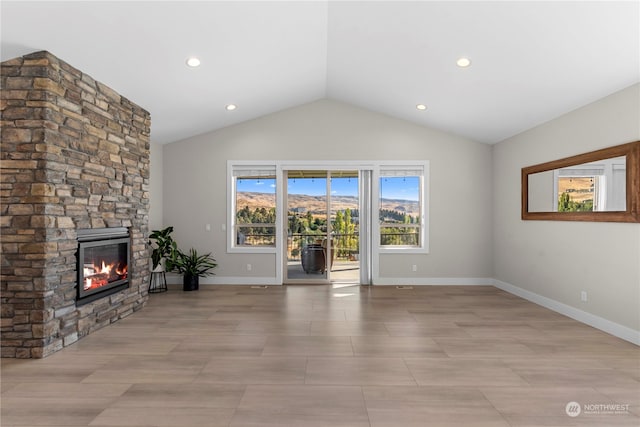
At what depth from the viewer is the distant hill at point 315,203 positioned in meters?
7.08

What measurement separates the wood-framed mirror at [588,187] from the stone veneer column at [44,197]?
5672mm

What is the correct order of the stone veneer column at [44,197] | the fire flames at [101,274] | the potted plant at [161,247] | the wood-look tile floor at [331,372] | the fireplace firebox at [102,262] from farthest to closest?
the potted plant at [161,247], the fire flames at [101,274], the fireplace firebox at [102,262], the stone veneer column at [44,197], the wood-look tile floor at [331,372]

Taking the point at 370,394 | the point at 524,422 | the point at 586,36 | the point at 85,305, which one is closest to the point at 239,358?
the point at 370,394

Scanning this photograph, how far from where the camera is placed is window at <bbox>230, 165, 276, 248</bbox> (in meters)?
7.06

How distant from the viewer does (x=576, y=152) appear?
4691mm

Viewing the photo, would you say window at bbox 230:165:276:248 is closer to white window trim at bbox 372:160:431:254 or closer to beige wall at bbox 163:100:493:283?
beige wall at bbox 163:100:493:283

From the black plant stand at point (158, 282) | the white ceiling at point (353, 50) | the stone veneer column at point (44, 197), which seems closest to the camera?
the white ceiling at point (353, 50)

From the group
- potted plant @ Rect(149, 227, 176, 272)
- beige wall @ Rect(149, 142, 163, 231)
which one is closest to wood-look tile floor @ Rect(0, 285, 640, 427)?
potted plant @ Rect(149, 227, 176, 272)

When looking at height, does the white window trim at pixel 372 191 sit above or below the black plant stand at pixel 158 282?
above

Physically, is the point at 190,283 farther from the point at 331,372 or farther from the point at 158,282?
the point at 331,372

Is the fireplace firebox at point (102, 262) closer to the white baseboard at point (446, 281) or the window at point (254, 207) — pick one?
the window at point (254, 207)

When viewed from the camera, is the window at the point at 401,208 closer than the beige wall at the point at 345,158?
No

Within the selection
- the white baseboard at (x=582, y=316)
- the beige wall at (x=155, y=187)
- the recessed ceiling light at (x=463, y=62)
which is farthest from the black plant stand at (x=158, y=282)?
the white baseboard at (x=582, y=316)

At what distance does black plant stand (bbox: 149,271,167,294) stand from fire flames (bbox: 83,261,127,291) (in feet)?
5.12
